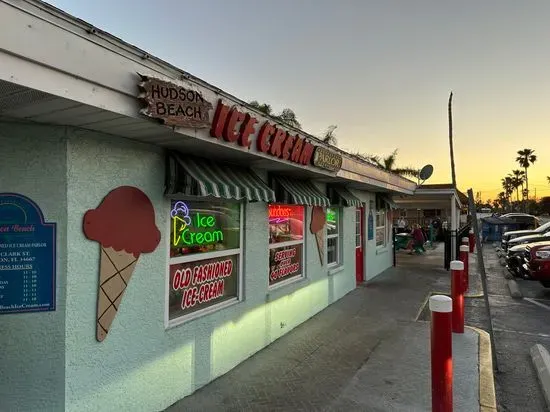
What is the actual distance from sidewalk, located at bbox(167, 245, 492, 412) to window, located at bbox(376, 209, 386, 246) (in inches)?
215

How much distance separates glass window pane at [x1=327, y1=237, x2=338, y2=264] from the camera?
8938mm

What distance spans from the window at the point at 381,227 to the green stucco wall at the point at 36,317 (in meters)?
11.2

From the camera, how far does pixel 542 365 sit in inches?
211

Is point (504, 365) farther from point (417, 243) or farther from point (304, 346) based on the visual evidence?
point (417, 243)

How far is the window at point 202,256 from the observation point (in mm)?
4430

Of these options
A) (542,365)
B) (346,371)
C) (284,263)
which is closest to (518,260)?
(542,365)

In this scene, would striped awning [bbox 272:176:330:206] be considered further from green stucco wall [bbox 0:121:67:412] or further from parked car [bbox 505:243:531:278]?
parked car [bbox 505:243:531:278]

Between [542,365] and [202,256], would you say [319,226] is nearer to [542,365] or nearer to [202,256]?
[202,256]

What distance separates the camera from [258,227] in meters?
5.86

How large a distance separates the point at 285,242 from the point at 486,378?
3.40 metres

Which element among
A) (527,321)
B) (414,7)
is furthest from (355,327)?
(414,7)

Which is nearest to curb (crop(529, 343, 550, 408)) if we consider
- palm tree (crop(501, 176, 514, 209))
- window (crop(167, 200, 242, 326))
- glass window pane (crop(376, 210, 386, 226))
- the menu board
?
window (crop(167, 200, 242, 326))

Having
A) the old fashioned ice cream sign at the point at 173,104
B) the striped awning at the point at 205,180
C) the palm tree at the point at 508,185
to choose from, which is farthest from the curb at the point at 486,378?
the palm tree at the point at 508,185

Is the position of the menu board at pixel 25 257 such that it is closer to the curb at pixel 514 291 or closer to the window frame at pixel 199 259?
the window frame at pixel 199 259
